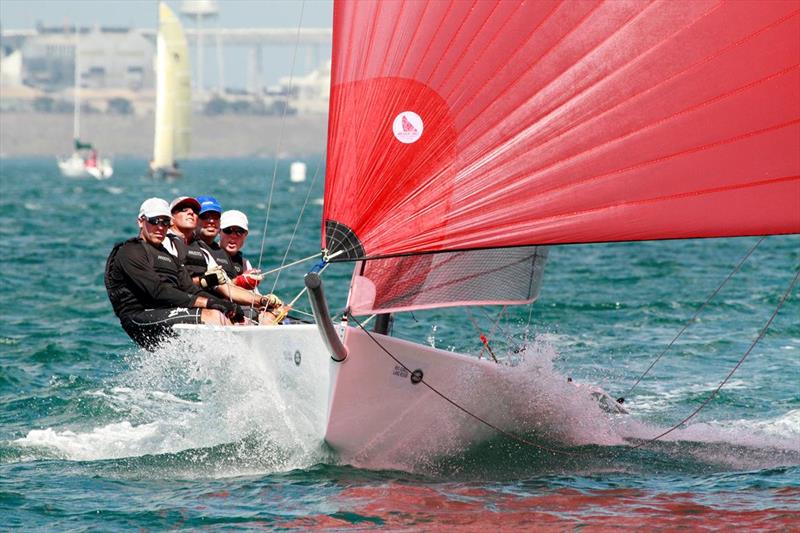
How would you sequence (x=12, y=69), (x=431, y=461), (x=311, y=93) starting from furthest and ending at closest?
(x=311, y=93) < (x=12, y=69) < (x=431, y=461)

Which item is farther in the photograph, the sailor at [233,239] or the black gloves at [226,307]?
the sailor at [233,239]

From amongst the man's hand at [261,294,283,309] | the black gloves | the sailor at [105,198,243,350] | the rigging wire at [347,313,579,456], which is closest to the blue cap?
the sailor at [105,198,243,350]

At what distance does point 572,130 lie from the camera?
642cm

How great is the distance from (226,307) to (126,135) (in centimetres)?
13929

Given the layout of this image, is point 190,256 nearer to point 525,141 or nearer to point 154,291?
point 154,291

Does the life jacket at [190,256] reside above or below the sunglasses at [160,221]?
below

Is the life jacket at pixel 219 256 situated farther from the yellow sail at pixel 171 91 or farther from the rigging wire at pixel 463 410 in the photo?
the yellow sail at pixel 171 91

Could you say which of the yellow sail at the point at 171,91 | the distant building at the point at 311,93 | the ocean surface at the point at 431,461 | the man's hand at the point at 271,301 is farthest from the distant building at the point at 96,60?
the man's hand at the point at 271,301

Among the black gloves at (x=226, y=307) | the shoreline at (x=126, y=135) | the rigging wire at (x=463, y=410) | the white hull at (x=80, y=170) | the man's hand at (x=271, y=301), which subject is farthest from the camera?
the shoreline at (x=126, y=135)

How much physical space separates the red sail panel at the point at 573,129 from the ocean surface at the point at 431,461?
1.34 metres

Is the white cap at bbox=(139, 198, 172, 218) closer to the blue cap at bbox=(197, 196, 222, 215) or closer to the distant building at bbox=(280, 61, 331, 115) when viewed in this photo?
the blue cap at bbox=(197, 196, 222, 215)

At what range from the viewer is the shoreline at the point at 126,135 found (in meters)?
141

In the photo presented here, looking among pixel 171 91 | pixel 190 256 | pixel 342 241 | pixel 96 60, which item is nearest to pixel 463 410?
pixel 342 241

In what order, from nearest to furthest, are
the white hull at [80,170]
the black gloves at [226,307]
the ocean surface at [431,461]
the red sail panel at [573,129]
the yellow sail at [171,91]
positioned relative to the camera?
the red sail panel at [573,129]
the ocean surface at [431,461]
the black gloves at [226,307]
the yellow sail at [171,91]
the white hull at [80,170]
